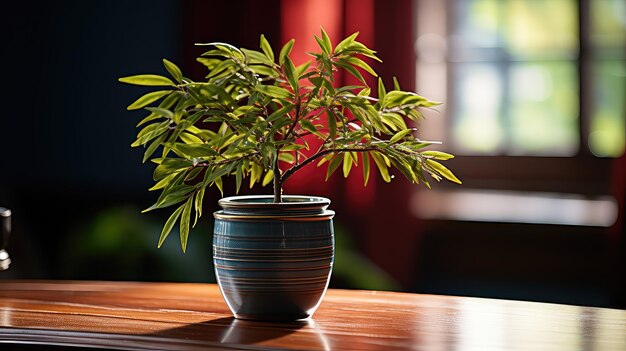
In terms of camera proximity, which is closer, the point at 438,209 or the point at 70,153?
the point at 438,209

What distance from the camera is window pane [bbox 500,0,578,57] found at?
320 centimetres

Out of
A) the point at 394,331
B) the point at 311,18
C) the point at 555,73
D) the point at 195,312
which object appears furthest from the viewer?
the point at 555,73

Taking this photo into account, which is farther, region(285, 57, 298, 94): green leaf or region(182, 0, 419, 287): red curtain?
region(182, 0, 419, 287): red curtain

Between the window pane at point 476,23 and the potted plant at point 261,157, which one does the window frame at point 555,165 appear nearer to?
the window pane at point 476,23

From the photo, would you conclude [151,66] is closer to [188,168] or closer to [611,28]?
[611,28]

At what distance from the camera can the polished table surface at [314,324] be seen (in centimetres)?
118

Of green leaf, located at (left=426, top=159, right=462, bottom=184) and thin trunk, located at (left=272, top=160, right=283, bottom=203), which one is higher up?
green leaf, located at (left=426, top=159, right=462, bottom=184)

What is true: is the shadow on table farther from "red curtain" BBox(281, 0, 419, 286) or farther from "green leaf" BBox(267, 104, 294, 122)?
"red curtain" BBox(281, 0, 419, 286)

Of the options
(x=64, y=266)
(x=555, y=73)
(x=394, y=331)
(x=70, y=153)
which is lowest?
(x=64, y=266)

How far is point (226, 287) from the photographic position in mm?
1318

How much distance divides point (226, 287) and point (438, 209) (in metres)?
1.84

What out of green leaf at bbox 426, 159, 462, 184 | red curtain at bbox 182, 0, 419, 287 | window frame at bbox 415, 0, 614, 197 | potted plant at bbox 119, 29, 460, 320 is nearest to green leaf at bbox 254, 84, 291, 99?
potted plant at bbox 119, 29, 460, 320

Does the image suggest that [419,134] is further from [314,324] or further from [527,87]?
[314,324]

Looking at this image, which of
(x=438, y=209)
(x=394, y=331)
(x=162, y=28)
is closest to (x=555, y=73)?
(x=438, y=209)
